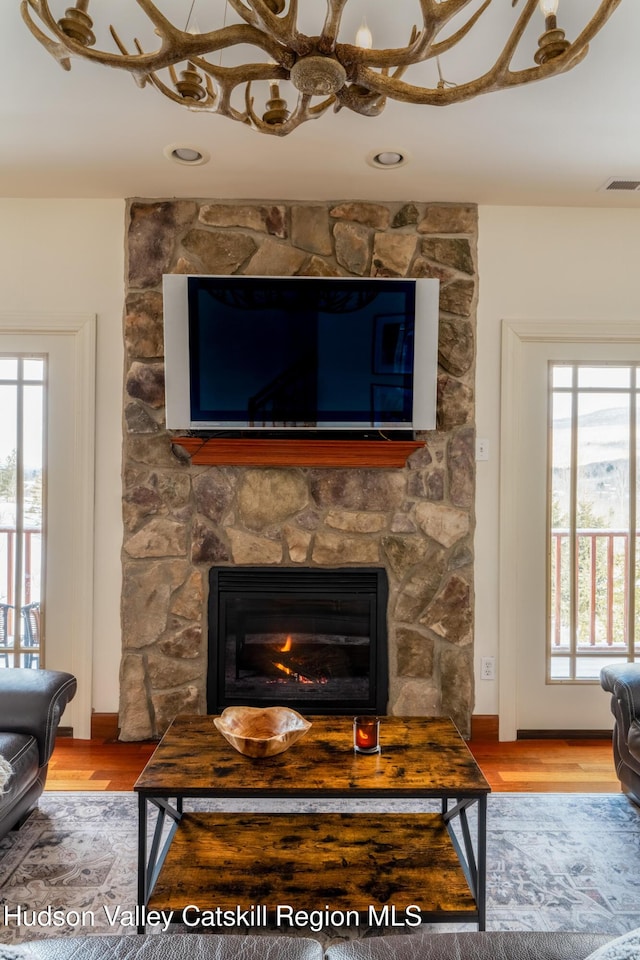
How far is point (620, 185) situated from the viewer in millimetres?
2783

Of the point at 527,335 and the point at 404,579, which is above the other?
the point at 527,335

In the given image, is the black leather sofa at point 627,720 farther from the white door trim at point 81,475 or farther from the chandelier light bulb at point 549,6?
the white door trim at point 81,475

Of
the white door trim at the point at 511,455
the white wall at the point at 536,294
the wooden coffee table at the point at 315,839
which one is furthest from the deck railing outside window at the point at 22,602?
the white door trim at the point at 511,455

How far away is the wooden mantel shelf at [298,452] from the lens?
2.84 m

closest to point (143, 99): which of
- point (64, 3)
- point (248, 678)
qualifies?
point (64, 3)

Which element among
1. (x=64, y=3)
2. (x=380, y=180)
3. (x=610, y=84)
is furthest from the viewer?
(x=380, y=180)

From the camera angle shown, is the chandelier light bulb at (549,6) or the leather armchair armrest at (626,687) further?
the leather armchair armrest at (626,687)

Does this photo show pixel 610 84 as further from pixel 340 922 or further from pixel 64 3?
pixel 340 922

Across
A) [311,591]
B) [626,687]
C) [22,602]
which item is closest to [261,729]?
[311,591]

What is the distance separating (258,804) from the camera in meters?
2.38

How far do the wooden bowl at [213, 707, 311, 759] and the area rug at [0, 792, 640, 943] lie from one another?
518 mm

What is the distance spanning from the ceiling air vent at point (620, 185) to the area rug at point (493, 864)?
2595mm

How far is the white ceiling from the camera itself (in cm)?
189

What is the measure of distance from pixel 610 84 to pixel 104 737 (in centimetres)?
337
